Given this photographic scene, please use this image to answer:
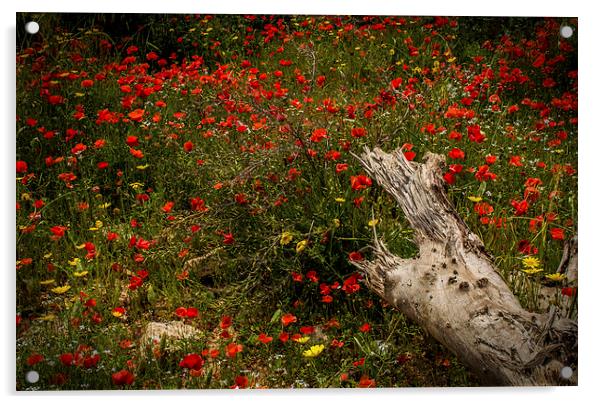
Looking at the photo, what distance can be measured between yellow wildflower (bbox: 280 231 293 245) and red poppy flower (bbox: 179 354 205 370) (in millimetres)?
443

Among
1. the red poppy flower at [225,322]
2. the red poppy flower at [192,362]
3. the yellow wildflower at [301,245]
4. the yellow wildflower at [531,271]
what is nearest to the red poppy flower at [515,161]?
the yellow wildflower at [531,271]

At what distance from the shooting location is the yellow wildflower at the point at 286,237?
2434 mm

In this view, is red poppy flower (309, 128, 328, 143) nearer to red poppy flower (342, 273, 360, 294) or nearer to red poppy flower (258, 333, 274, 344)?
red poppy flower (342, 273, 360, 294)

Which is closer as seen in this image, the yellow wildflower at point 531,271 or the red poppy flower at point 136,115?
the yellow wildflower at point 531,271

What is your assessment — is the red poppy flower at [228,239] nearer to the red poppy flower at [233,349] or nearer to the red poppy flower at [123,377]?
the red poppy flower at [233,349]

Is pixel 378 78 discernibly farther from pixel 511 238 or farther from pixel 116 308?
pixel 116 308

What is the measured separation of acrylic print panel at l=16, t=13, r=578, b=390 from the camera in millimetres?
2381

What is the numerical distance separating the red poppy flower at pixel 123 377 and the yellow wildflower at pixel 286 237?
2.04ft

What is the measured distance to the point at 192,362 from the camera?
2.34m

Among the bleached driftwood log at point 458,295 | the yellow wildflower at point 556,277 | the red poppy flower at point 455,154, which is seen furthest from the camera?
the red poppy flower at point 455,154

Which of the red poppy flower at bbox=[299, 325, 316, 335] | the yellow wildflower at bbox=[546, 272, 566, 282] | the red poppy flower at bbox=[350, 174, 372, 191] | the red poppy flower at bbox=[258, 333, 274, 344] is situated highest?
the red poppy flower at bbox=[350, 174, 372, 191]

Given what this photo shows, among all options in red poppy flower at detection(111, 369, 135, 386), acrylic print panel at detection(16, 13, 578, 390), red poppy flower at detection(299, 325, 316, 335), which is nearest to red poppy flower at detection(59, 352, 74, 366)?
acrylic print panel at detection(16, 13, 578, 390)

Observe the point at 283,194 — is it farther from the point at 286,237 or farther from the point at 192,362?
the point at 192,362

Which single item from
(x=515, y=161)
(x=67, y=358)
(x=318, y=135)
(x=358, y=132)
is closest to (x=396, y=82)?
(x=358, y=132)
